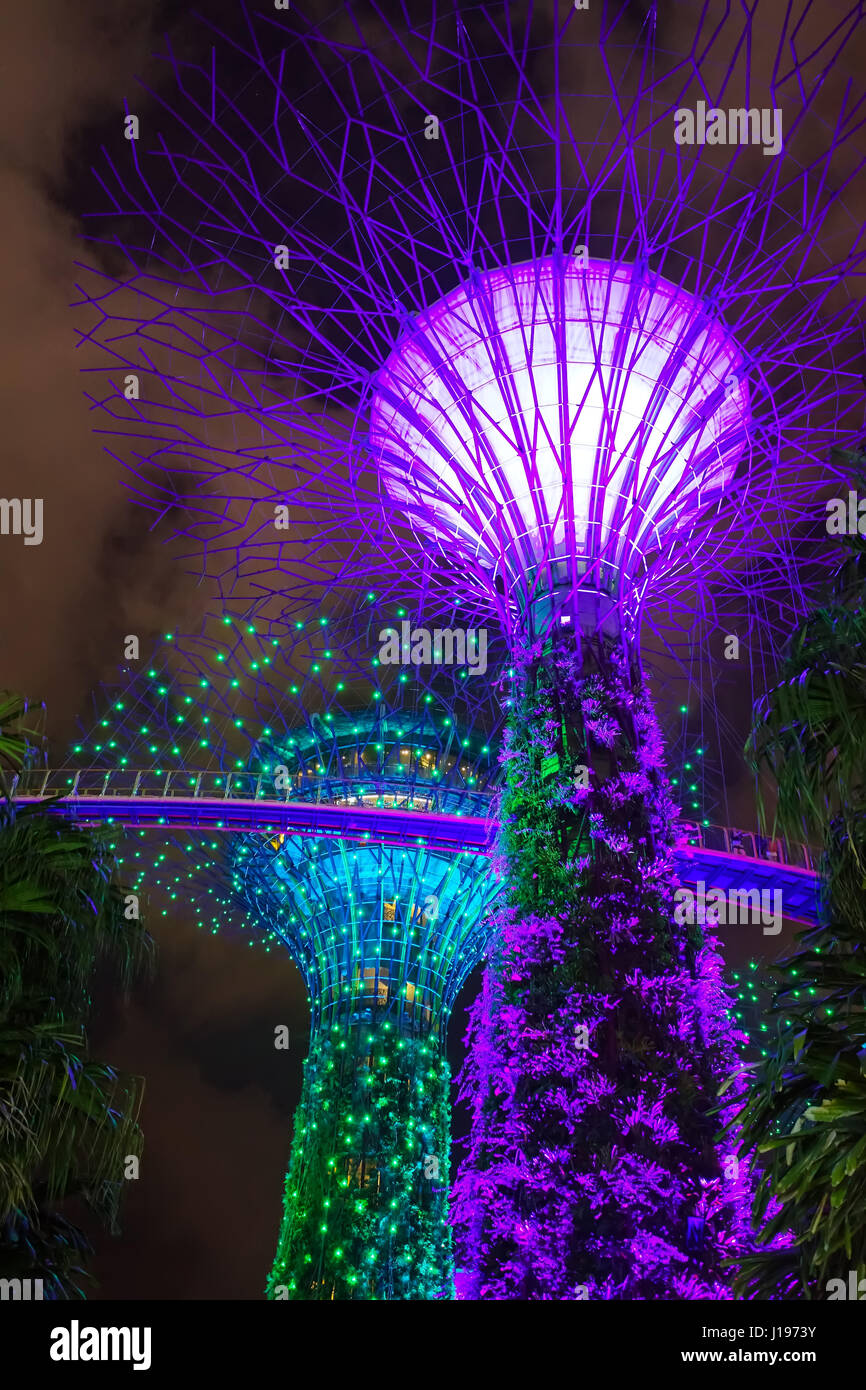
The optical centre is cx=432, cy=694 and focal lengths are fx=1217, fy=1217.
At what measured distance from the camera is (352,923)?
98.1 ft

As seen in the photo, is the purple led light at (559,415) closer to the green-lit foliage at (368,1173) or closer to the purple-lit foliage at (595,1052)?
the purple-lit foliage at (595,1052)

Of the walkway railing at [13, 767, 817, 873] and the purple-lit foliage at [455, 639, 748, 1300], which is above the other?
the walkway railing at [13, 767, 817, 873]

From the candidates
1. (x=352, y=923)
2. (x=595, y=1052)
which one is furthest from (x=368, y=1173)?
(x=595, y=1052)

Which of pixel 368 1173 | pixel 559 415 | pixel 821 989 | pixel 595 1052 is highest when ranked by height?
pixel 559 415

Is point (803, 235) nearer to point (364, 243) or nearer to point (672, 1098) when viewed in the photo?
point (364, 243)

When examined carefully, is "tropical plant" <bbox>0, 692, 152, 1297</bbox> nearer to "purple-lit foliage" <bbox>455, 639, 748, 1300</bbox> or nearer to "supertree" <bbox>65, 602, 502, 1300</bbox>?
"purple-lit foliage" <bbox>455, 639, 748, 1300</bbox>

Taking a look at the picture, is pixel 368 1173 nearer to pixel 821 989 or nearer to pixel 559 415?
pixel 559 415

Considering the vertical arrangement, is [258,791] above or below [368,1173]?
above

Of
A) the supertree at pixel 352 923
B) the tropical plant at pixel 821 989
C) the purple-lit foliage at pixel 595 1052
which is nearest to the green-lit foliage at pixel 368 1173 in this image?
the supertree at pixel 352 923

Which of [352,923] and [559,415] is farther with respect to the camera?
[352,923]

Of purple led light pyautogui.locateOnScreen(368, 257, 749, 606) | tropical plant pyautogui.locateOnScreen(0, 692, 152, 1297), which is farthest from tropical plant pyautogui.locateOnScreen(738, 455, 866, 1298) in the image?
purple led light pyautogui.locateOnScreen(368, 257, 749, 606)

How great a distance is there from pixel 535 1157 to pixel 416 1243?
18281mm

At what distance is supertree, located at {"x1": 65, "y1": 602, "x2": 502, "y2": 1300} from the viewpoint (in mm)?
26781

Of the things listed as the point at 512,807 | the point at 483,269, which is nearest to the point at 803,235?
the point at 483,269
